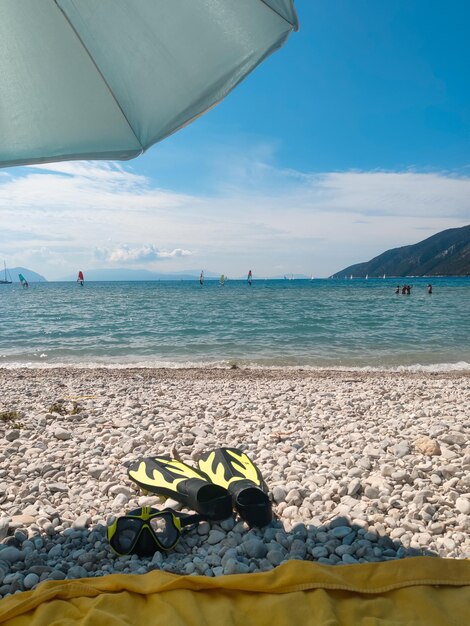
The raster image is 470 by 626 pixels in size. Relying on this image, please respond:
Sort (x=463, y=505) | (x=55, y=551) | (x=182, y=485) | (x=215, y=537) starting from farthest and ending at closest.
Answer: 1. (x=182, y=485)
2. (x=463, y=505)
3. (x=215, y=537)
4. (x=55, y=551)

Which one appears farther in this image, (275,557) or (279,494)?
(279,494)

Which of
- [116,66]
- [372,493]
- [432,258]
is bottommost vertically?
[372,493]

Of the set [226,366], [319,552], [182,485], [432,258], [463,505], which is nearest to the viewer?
[319,552]

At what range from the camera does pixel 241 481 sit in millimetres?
3342

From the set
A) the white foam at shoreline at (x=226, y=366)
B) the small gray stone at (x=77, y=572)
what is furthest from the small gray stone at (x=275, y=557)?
the white foam at shoreline at (x=226, y=366)

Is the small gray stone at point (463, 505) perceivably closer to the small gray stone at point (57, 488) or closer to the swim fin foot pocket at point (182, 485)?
the swim fin foot pocket at point (182, 485)

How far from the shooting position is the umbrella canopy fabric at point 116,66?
2045 mm

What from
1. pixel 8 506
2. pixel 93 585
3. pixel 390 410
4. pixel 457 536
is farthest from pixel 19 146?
pixel 390 410

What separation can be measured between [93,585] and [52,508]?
1191mm

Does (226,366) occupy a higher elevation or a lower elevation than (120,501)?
lower

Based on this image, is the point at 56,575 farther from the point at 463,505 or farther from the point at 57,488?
the point at 463,505

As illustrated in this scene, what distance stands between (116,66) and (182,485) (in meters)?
2.85

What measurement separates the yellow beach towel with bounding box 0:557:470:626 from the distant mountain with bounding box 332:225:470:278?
6011 inches

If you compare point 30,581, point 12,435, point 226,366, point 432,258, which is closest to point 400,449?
point 30,581
